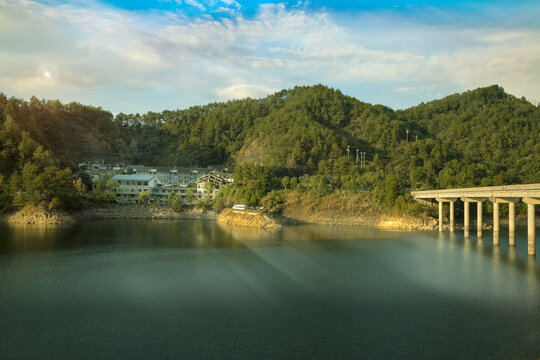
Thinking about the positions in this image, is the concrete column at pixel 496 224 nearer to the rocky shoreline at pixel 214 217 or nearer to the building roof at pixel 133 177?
the rocky shoreline at pixel 214 217

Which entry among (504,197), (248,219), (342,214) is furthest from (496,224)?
(248,219)

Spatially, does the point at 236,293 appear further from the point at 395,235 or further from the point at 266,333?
the point at 395,235

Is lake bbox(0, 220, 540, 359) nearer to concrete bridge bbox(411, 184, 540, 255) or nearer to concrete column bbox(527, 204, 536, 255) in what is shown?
concrete column bbox(527, 204, 536, 255)

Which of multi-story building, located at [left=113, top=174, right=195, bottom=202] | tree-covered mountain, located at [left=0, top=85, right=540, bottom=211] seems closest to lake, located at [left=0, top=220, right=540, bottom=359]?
tree-covered mountain, located at [left=0, top=85, right=540, bottom=211]

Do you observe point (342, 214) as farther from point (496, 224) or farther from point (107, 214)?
point (107, 214)

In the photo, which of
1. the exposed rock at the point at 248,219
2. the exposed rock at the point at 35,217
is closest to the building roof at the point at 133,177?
the exposed rock at the point at 35,217

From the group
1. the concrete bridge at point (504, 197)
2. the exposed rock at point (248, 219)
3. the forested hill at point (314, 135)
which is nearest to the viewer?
the concrete bridge at point (504, 197)
